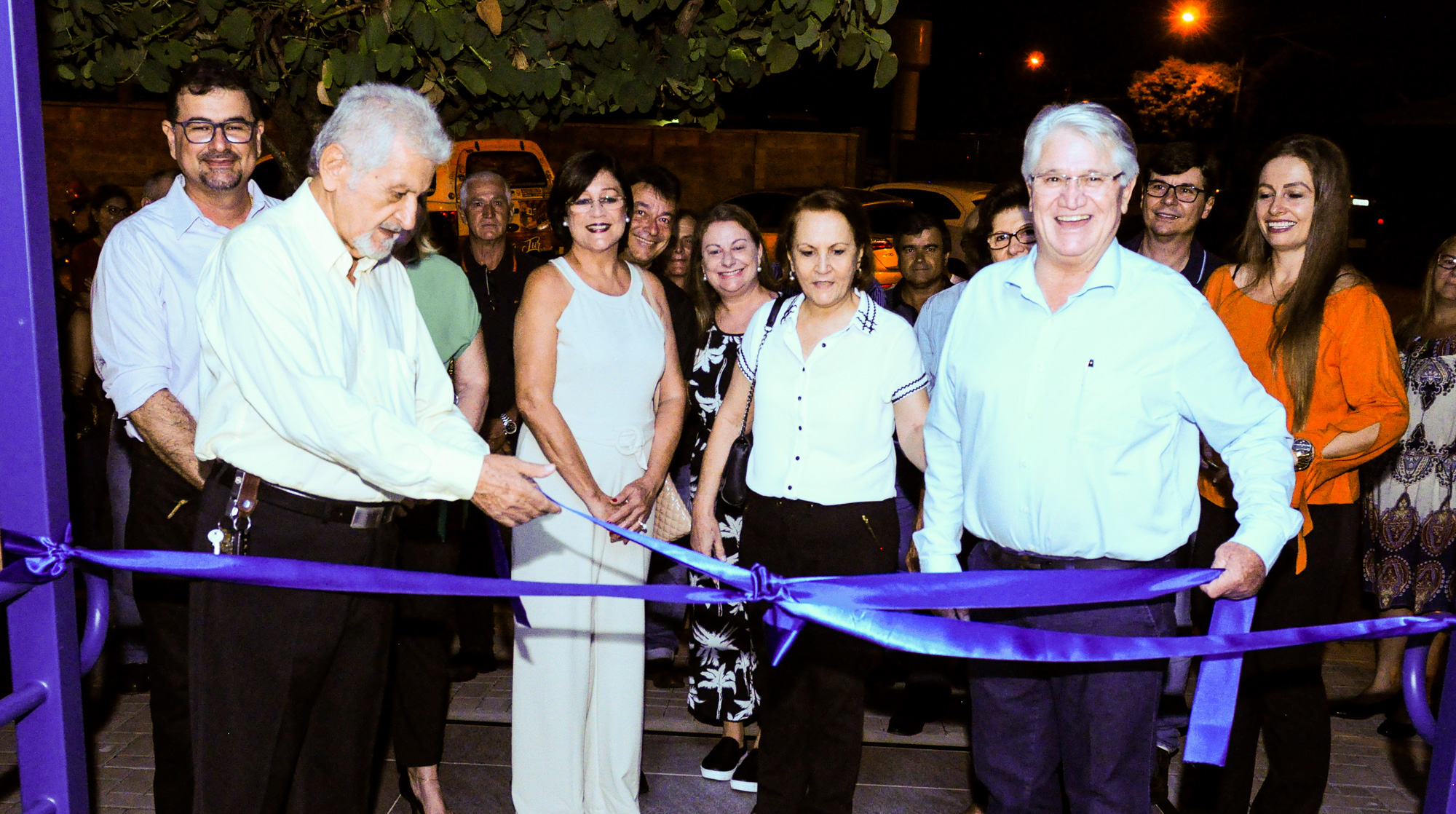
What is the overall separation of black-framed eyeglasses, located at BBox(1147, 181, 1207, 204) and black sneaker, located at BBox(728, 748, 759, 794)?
8.51 feet

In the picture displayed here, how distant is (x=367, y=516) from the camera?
2.61 metres

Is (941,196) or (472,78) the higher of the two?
(941,196)

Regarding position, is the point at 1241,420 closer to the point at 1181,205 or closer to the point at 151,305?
the point at 1181,205

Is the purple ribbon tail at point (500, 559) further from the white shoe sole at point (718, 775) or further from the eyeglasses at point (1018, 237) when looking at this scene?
the eyeglasses at point (1018, 237)

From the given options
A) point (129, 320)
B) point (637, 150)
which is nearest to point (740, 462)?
point (129, 320)

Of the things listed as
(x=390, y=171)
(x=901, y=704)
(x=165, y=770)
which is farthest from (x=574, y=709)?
(x=390, y=171)

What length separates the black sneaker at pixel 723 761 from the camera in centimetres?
406

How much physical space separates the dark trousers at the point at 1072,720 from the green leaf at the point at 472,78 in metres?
2.11

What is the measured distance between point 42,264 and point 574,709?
6.65 feet

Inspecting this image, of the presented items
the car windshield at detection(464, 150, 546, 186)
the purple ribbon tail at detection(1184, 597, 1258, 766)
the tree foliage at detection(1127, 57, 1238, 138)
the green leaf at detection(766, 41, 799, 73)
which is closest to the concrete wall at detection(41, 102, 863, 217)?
the car windshield at detection(464, 150, 546, 186)

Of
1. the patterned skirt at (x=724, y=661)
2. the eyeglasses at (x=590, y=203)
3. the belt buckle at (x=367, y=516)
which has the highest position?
the eyeglasses at (x=590, y=203)

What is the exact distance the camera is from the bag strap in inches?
141

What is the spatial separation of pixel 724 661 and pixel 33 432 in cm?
248

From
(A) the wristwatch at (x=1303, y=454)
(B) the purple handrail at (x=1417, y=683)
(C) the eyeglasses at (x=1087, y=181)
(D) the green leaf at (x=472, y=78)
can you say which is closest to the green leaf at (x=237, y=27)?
(D) the green leaf at (x=472, y=78)
